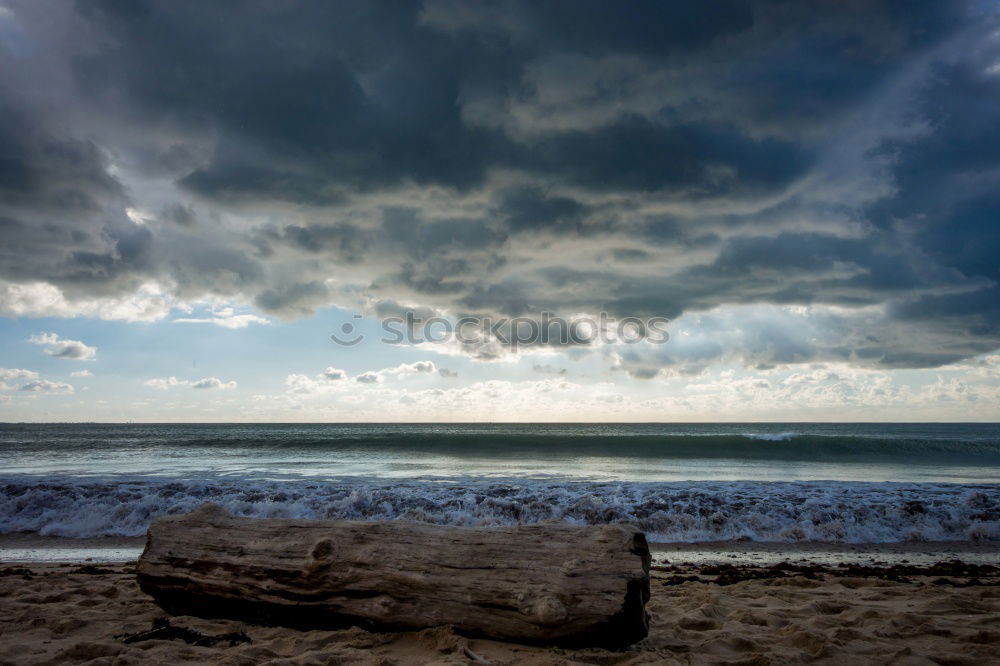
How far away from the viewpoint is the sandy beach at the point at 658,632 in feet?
11.4

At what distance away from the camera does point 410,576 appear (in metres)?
3.84

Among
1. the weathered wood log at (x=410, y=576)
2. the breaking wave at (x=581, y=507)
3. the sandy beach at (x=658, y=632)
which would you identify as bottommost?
the breaking wave at (x=581, y=507)

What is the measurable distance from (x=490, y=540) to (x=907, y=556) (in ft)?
22.3

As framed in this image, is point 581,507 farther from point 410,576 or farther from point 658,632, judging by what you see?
point 410,576

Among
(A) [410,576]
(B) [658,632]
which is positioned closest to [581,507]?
(B) [658,632]

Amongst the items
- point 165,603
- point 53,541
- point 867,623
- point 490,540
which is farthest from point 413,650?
point 53,541

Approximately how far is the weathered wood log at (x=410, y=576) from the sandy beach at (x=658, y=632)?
0.40 ft

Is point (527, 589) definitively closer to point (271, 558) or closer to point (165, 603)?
point (271, 558)

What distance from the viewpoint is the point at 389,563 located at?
3.95m

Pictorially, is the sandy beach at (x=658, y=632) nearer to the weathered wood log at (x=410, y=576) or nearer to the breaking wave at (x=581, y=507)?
the weathered wood log at (x=410, y=576)

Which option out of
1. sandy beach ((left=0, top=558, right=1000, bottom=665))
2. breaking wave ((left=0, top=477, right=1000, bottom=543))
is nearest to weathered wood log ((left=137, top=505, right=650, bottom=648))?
sandy beach ((left=0, top=558, right=1000, bottom=665))

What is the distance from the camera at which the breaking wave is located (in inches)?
349

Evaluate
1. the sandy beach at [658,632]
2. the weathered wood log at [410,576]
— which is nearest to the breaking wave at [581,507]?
the sandy beach at [658,632]

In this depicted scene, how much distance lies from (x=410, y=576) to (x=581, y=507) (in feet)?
21.4
